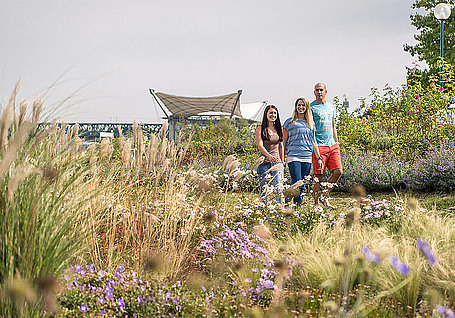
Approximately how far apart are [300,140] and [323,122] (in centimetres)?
54

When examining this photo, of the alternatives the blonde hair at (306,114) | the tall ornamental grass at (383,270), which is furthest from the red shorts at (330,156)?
the tall ornamental grass at (383,270)

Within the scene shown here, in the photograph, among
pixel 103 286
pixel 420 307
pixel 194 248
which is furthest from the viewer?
pixel 194 248

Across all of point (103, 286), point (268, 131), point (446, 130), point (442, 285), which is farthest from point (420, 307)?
point (446, 130)

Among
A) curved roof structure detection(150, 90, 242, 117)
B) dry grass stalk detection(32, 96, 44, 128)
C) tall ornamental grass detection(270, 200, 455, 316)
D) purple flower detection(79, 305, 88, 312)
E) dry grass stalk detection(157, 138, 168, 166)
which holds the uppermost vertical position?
curved roof structure detection(150, 90, 242, 117)

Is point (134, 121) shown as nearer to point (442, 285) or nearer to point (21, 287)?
point (21, 287)

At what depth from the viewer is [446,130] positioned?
10609 millimetres

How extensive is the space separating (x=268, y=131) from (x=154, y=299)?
12.1ft

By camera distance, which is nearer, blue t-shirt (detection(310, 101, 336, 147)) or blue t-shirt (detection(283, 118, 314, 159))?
blue t-shirt (detection(283, 118, 314, 159))

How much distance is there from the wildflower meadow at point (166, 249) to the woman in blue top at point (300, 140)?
811 millimetres

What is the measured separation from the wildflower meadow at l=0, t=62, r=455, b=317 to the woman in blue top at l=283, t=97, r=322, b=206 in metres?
0.81

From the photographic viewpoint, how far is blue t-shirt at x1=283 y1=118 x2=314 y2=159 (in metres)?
5.83

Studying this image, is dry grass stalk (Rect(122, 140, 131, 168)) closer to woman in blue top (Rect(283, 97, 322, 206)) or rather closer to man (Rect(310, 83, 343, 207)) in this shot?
woman in blue top (Rect(283, 97, 322, 206))

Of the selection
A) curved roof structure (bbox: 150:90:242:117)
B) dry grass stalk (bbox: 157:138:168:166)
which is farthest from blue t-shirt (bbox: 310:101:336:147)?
curved roof structure (bbox: 150:90:242:117)

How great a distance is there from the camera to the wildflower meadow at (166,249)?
6.40 feet
